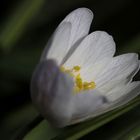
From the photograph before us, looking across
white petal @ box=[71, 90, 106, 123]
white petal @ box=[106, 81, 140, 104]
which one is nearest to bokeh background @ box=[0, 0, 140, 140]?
white petal @ box=[106, 81, 140, 104]

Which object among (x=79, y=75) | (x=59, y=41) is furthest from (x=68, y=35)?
(x=79, y=75)

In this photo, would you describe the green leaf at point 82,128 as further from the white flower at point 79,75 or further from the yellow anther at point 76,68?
the yellow anther at point 76,68

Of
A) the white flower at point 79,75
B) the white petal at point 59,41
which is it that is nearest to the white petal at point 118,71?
the white flower at point 79,75

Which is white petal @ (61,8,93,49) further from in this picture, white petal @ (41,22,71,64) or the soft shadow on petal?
the soft shadow on petal

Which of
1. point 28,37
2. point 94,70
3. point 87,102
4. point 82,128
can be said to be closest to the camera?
→ point 87,102

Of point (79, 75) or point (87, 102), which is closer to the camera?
point (87, 102)

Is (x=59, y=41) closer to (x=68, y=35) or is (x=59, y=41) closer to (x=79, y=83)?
(x=68, y=35)

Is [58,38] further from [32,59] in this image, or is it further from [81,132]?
[32,59]
